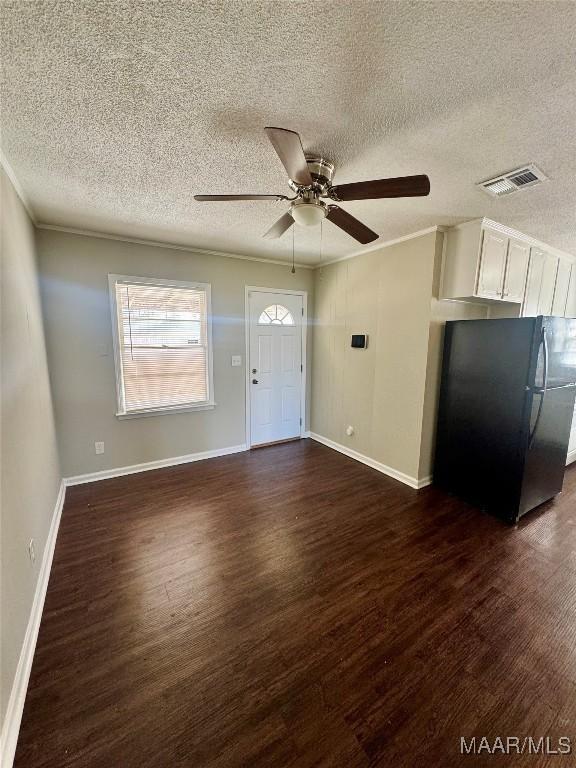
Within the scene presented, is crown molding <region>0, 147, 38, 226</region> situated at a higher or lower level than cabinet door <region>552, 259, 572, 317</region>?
higher

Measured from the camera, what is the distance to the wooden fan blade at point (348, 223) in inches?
72.7

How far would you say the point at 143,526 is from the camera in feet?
8.34

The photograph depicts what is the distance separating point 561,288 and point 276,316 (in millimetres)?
3467

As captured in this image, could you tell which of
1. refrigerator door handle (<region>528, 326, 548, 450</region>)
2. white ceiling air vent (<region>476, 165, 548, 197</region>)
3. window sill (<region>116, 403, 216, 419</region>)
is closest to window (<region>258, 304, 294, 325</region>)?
window sill (<region>116, 403, 216, 419</region>)

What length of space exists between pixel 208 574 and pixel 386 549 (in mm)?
1299

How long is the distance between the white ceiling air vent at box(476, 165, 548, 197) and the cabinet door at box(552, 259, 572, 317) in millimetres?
2132

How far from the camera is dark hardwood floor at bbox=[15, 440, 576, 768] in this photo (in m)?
1.21

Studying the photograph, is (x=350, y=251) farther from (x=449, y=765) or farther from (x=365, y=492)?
(x=449, y=765)

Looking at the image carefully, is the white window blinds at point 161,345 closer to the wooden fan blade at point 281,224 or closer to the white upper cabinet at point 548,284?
the wooden fan blade at point 281,224

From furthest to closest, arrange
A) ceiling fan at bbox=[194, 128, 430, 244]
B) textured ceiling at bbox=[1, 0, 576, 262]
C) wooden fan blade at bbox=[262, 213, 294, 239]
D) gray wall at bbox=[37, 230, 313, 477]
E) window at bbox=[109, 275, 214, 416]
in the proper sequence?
window at bbox=[109, 275, 214, 416]
gray wall at bbox=[37, 230, 313, 477]
wooden fan blade at bbox=[262, 213, 294, 239]
ceiling fan at bbox=[194, 128, 430, 244]
textured ceiling at bbox=[1, 0, 576, 262]

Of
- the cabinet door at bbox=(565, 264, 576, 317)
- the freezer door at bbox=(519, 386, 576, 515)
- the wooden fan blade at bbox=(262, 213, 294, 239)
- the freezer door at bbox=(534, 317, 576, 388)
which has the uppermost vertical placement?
the wooden fan blade at bbox=(262, 213, 294, 239)

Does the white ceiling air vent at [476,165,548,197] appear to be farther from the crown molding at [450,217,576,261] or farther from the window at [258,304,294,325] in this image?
the window at [258,304,294,325]

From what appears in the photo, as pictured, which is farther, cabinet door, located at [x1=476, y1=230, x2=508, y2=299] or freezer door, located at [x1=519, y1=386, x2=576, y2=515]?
cabinet door, located at [x1=476, y1=230, x2=508, y2=299]

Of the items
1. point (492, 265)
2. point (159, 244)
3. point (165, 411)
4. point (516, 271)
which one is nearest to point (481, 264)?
point (492, 265)
